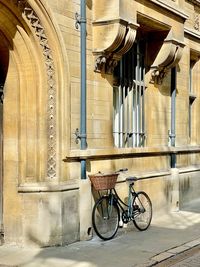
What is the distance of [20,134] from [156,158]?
4329mm

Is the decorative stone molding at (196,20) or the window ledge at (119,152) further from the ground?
the decorative stone molding at (196,20)

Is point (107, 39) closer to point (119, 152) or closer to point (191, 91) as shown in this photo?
point (119, 152)

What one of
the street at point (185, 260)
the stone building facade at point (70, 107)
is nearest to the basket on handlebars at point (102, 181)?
the stone building facade at point (70, 107)

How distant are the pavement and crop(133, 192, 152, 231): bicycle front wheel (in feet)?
0.44

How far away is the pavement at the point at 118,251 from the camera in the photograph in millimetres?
7879

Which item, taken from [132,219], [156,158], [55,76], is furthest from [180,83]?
[55,76]

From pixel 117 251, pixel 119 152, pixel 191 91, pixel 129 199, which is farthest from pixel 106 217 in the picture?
pixel 191 91

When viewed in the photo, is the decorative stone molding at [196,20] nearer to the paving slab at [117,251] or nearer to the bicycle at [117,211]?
the bicycle at [117,211]

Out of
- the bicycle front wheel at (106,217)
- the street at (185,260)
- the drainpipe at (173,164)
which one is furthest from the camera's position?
the drainpipe at (173,164)

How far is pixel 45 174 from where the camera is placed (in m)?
8.86

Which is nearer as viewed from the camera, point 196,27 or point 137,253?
point 137,253

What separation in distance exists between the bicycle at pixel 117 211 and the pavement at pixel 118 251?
0.53 feet

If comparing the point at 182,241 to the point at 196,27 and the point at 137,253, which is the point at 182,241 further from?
the point at 196,27

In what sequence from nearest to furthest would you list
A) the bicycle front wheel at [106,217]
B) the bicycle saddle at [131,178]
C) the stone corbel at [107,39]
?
the bicycle front wheel at [106,217] < the stone corbel at [107,39] < the bicycle saddle at [131,178]
